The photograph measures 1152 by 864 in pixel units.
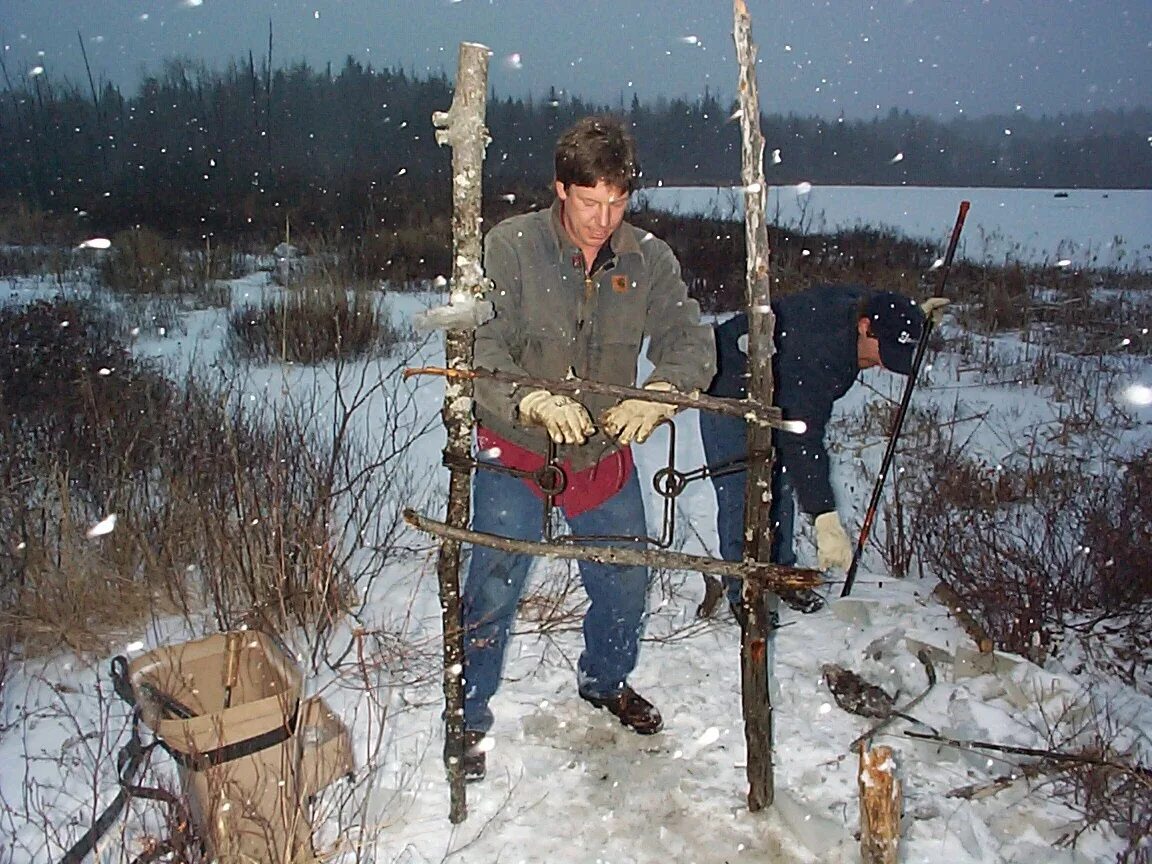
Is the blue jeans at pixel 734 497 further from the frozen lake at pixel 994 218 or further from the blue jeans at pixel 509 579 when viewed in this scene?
the frozen lake at pixel 994 218

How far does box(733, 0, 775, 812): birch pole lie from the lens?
2.00 metres

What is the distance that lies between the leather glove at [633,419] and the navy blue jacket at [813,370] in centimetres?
87

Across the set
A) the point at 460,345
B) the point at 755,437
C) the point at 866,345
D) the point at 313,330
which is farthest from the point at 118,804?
the point at 313,330

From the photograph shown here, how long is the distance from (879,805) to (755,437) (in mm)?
925

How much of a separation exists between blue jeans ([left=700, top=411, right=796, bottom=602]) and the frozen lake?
11291mm

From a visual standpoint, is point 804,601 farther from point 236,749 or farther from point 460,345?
point 236,749

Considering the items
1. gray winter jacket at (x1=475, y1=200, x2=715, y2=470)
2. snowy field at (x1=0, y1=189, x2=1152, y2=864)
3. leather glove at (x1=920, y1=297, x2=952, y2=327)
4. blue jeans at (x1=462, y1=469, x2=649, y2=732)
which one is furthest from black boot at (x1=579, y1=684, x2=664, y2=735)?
leather glove at (x1=920, y1=297, x2=952, y2=327)

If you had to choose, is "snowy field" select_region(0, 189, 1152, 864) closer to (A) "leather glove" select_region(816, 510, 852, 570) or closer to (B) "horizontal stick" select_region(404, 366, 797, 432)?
(A) "leather glove" select_region(816, 510, 852, 570)

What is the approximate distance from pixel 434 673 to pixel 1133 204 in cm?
3425

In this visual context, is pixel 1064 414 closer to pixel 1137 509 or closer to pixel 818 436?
pixel 1137 509

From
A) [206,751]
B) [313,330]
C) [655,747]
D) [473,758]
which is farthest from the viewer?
[313,330]

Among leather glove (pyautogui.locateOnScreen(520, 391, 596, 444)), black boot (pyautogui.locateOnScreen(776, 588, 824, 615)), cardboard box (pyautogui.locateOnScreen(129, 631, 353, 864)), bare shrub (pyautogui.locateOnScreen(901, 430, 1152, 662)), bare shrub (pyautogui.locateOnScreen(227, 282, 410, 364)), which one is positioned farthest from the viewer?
bare shrub (pyautogui.locateOnScreen(227, 282, 410, 364))

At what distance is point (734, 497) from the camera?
137 inches

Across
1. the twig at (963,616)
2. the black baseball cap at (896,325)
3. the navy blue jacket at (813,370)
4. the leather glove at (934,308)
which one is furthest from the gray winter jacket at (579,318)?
the twig at (963,616)
